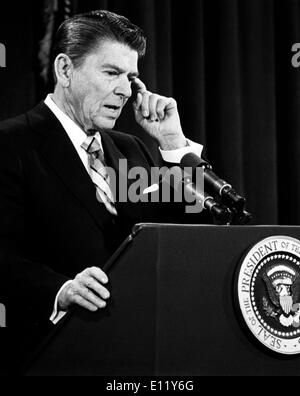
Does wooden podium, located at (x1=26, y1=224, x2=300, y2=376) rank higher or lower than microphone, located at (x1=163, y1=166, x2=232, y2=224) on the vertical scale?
lower

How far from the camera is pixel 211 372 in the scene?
0.82m

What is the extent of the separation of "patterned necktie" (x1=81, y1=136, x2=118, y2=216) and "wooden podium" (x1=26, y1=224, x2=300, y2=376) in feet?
1.64

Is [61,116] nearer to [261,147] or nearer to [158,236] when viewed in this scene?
[158,236]

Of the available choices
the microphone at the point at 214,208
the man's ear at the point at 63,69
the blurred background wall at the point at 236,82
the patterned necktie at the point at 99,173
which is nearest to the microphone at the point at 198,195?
the microphone at the point at 214,208

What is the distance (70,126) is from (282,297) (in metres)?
→ 0.72

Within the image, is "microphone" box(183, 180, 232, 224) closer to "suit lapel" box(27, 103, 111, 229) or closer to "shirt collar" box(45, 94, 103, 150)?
"suit lapel" box(27, 103, 111, 229)

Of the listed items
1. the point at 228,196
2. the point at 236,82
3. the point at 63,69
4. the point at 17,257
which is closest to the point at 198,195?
the point at 228,196

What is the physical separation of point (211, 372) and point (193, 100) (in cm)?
136

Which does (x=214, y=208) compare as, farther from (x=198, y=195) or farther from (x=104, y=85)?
(x=104, y=85)

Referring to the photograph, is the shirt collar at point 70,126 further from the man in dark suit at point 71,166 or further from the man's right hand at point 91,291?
the man's right hand at point 91,291

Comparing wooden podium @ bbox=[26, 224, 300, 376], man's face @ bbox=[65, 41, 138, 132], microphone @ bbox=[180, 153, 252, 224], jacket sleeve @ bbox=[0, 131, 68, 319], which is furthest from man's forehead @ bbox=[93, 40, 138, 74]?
wooden podium @ bbox=[26, 224, 300, 376]

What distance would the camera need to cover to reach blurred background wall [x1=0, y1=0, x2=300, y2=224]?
6.68ft

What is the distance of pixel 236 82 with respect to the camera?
6.91ft

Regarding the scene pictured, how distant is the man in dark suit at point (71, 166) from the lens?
3.96 feet
